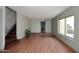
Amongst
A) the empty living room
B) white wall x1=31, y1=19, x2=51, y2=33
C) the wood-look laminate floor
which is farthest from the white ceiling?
white wall x1=31, y1=19, x2=51, y2=33

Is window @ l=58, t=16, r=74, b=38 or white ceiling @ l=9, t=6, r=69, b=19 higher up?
white ceiling @ l=9, t=6, r=69, b=19

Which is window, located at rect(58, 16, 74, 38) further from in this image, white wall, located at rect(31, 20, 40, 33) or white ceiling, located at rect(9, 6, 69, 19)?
white wall, located at rect(31, 20, 40, 33)

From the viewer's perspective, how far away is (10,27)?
8.95 metres

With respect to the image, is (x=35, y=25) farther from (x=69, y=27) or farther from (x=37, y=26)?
(x=69, y=27)

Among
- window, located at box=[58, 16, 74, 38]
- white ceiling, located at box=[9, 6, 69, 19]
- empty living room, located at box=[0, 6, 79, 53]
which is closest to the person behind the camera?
empty living room, located at box=[0, 6, 79, 53]

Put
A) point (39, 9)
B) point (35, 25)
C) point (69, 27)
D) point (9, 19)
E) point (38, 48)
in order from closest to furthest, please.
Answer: point (38, 48), point (39, 9), point (69, 27), point (9, 19), point (35, 25)

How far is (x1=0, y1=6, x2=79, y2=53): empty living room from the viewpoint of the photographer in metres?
5.08

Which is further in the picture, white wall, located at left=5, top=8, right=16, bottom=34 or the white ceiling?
white wall, located at left=5, top=8, right=16, bottom=34

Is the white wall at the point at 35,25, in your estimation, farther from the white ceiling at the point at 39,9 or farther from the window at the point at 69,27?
the window at the point at 69,27

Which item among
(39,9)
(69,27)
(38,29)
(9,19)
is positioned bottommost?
(38,29)

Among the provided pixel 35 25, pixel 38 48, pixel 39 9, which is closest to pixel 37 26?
pixel 35 25

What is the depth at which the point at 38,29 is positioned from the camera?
16.8 meters
